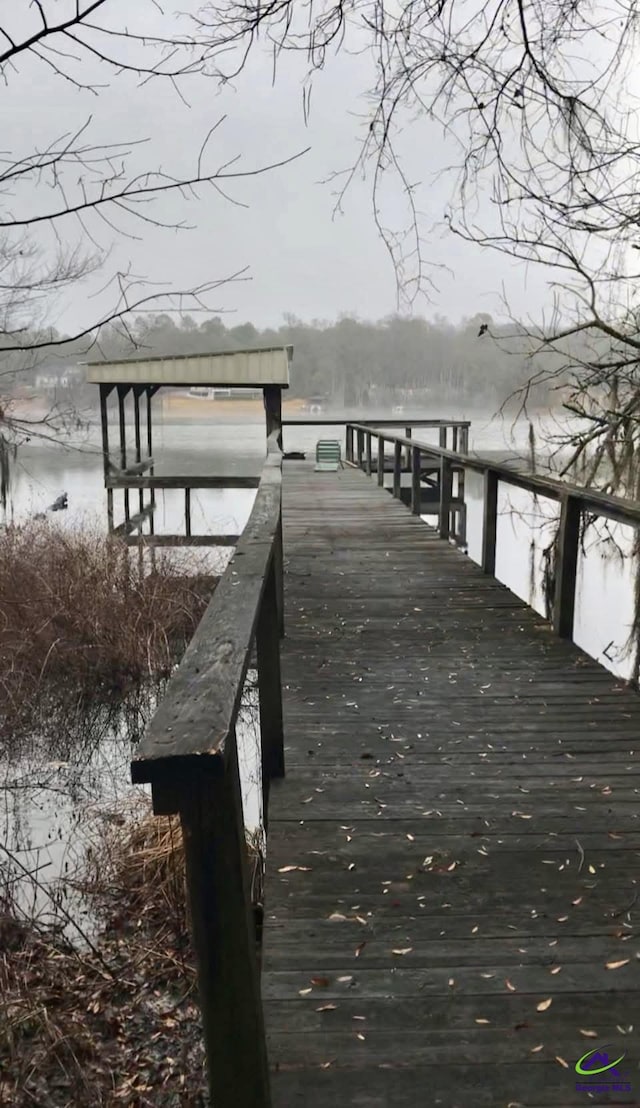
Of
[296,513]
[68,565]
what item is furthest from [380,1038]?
[68,565]

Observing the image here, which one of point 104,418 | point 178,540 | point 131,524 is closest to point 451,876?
point 178,540

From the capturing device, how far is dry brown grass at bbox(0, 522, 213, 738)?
29.3 feet

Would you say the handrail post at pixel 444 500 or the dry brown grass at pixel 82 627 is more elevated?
the handrail post at pixel 444 500

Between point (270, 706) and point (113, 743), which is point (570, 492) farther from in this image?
point (113, 743)

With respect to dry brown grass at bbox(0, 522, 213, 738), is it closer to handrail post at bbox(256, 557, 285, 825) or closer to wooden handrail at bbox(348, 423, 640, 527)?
wooden handrail at bbox(348, 423, 640, 527)

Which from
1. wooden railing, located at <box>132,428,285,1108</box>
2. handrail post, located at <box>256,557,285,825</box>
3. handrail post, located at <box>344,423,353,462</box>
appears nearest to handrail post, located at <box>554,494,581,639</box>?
handrail post, located at <box>256,557,285,825</box>

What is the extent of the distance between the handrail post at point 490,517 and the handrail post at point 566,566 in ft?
4.43

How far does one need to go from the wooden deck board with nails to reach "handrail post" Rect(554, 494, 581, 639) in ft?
0.58

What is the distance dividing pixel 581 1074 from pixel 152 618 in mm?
8848

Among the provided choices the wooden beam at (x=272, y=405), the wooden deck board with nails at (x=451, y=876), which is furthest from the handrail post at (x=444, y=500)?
the wooden beam at (x=272, y=405)

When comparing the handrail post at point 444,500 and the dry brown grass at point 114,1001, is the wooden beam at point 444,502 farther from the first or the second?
the dry brown grass at point 114,1001

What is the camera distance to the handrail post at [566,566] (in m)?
4.82

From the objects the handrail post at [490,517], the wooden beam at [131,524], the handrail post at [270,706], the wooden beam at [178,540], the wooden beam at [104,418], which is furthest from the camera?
the wooden beam at [104,418]

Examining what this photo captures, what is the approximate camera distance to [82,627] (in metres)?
9.88
